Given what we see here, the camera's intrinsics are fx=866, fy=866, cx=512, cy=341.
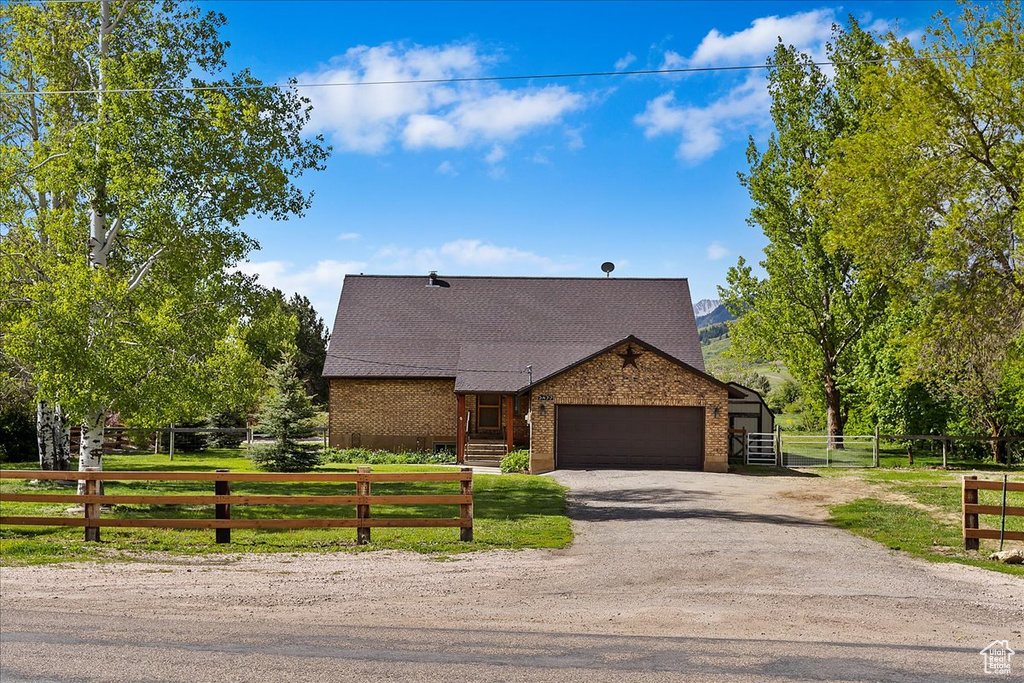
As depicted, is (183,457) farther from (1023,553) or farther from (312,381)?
(1023,553)

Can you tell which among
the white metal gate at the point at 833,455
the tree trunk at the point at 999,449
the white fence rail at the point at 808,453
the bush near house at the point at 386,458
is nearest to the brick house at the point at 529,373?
the bush near house at the point at 386,458

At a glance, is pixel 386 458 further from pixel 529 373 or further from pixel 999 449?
pixel 999 449

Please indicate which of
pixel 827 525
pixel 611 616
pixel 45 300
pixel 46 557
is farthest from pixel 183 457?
pixel 611 616

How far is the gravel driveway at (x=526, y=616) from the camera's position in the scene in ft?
24.1

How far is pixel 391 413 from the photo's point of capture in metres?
37.6

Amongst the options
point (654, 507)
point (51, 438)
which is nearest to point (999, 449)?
point (654, 507)

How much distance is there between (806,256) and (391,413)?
20.8m

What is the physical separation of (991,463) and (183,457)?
108 ft

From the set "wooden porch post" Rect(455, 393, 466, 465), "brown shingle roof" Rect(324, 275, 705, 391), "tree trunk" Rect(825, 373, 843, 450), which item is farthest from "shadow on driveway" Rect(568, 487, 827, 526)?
"tree trunk" Rect(825, 373, 843, 450)

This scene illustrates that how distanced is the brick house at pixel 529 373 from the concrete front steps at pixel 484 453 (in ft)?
0.18

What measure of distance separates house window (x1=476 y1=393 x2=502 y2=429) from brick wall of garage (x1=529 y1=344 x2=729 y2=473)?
6.17 m

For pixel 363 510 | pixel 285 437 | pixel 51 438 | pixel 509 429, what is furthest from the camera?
pixel 509 429

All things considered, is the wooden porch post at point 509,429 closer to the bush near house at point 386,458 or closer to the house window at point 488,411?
the house window at point 488,411

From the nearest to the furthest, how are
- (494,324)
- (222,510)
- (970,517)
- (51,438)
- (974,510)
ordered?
(222,510)
(974,510)
(970,517)
(51,438)
(494,324)
